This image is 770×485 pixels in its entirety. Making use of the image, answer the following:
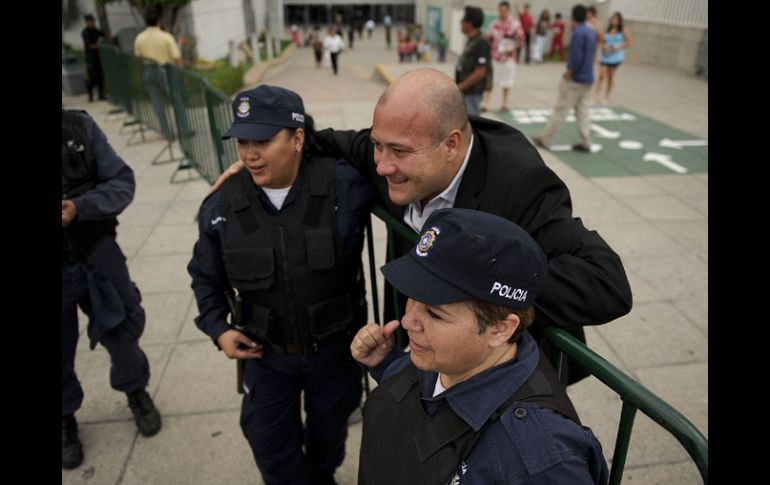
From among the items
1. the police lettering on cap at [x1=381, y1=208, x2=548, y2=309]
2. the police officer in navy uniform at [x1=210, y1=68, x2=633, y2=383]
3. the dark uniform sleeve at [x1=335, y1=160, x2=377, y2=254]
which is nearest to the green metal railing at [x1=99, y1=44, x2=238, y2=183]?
the dark uniform sleeve at [x1=335, y1=160, x2=377, y2=254]

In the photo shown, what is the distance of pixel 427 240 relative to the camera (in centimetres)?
140

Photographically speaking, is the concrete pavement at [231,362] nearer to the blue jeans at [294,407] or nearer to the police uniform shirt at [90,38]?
the blue jeans at [294,407]

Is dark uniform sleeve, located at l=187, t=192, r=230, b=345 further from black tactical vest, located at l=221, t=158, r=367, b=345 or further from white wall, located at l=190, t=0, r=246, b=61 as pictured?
white wall, located at l=190, t=0, r=246, b=61

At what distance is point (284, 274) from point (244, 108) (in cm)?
76

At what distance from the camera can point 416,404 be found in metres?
1.51

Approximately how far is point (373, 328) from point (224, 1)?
969 inches

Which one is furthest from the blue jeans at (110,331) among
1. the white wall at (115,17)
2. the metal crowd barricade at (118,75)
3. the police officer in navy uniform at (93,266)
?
the white wall at (115,17)

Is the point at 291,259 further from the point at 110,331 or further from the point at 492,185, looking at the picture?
the point at 110,331

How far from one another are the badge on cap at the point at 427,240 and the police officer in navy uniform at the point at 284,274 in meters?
0.92

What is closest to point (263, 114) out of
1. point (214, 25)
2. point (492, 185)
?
point (492, 185)

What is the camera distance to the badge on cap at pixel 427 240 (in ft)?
4.51

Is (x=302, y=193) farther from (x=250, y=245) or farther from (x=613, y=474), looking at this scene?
(x=613, y=474)

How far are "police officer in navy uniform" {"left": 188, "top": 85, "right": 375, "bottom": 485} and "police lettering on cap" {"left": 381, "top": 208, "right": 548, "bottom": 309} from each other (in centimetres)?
100
